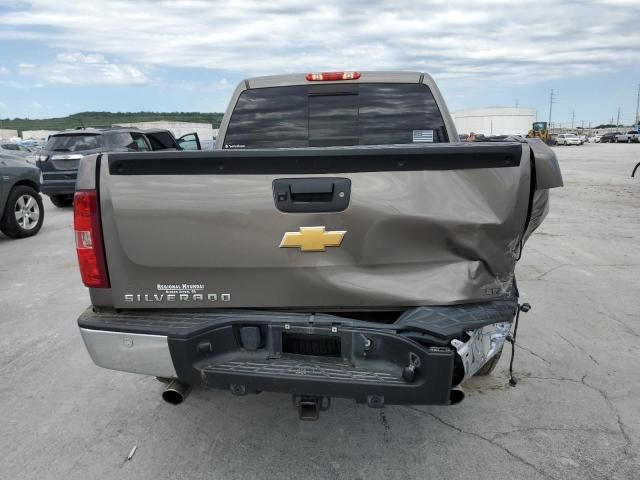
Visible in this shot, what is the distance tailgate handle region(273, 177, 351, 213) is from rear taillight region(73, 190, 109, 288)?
88 cm

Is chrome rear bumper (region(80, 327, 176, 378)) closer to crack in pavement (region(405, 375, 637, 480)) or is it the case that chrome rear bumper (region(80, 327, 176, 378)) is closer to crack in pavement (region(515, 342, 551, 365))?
crack in pavement (region(405, 375, 637, 480))

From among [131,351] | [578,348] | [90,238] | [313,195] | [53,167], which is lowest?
[578,348]

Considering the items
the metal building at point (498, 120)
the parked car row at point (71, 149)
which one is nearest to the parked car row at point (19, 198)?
the parked car row at point (71, 149)

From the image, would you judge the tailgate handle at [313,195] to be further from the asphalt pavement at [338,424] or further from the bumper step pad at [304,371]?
the asphalt pavement at [338,424]

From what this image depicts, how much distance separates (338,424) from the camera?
10.5ft

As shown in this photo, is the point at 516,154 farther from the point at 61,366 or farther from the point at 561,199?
the point at 561,199

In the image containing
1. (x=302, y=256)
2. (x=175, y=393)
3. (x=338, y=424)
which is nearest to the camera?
(x=302, y=256)

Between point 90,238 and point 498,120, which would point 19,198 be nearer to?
point 90,238

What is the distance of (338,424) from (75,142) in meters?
11.6

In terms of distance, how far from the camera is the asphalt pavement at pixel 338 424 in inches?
109

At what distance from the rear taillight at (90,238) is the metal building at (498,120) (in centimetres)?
9064

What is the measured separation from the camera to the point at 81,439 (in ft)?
10.0

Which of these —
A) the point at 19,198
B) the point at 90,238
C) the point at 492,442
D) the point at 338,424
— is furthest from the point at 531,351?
A: the point at 19,198

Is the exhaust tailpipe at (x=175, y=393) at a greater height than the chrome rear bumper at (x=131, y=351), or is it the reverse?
the chrome rear bumper at (x=131, y=351)
